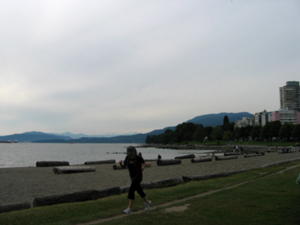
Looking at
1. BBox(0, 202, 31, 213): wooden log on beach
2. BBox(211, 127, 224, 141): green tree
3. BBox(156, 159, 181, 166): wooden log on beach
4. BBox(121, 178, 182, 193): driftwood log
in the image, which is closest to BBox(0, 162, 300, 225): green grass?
BBox(0, 202, 31, 213): wooden log on beach

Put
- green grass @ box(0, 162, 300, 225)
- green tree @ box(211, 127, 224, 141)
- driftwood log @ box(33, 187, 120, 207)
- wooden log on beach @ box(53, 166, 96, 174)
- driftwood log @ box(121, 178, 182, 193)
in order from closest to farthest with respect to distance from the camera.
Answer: green grass @ box(0, 162, 300, 225) → driftwood log @ box(33, 187, 120, 207) → driftwood log @ box(121, 178, 182, 193) → wooden log on beach @ box(53, 166, 96, 174) → green tree @ box(211, 127, 224, 141)

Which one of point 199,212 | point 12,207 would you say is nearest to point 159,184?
point 199,212

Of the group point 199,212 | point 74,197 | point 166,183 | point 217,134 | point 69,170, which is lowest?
point 69,170

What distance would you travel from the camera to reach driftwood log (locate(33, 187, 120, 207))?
9016mm

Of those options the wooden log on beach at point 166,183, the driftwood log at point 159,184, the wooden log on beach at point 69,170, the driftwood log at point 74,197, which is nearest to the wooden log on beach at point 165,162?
the wooden log on beach at point 69,170

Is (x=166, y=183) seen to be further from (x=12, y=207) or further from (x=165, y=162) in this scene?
(x=165, y=162)

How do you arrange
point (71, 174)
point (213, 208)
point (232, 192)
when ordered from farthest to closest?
point (71, 174) → point (232, 192) → point (213, 208)

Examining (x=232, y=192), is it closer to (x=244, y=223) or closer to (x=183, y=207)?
(x=183, y=207)

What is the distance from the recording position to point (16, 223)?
680cm

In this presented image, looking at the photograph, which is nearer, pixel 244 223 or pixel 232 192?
pixel 244 223

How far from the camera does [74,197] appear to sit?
9.70 m

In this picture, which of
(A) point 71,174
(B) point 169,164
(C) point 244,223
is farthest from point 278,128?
(C) point 244,223

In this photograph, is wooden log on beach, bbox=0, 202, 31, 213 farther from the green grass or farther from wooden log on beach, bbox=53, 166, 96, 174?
wooden log on beach, bbox=53, 166, 96, 174

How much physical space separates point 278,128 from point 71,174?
13062cm
